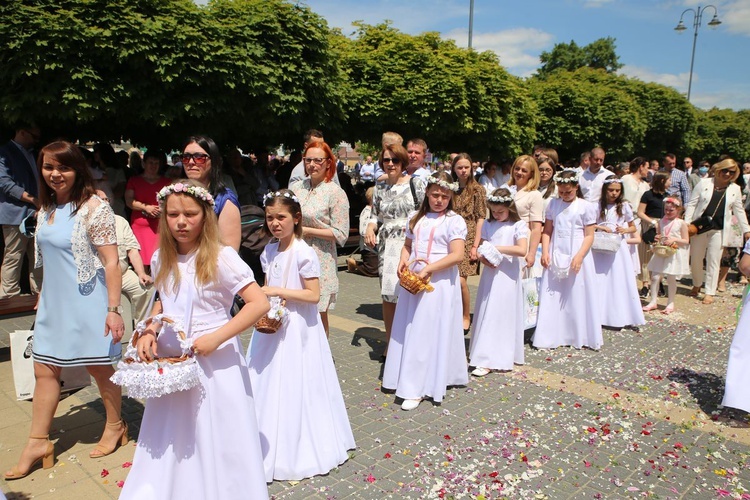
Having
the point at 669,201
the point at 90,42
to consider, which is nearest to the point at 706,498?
the point at 669,201

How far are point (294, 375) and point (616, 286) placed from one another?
5526mm

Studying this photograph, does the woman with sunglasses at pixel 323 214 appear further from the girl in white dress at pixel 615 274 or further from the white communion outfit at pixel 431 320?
the girl in white dress at pixel 615 274

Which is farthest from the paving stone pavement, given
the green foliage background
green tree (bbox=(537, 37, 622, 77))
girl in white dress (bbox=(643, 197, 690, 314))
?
green tree (bbox=(537, 37, 622, 77))

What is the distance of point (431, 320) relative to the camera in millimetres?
4781

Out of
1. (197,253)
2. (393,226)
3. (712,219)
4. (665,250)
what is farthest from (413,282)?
(712,219)

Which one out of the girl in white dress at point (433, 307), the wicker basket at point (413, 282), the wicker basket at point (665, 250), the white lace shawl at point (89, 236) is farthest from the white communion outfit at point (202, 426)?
the wicker basket at point (665, 250)

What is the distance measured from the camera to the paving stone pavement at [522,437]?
3537 mm

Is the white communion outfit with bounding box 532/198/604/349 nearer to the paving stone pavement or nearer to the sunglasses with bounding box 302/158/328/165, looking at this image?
the paving stone pavement

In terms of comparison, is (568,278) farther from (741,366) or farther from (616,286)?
(741,366)

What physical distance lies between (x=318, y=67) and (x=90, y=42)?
394cm

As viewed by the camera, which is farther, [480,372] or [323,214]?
[480,372]

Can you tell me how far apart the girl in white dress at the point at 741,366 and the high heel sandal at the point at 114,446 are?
487 centimetres

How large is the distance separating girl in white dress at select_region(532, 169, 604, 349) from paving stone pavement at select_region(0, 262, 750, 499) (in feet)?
1.33

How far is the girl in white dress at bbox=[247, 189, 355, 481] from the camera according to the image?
3.54m
